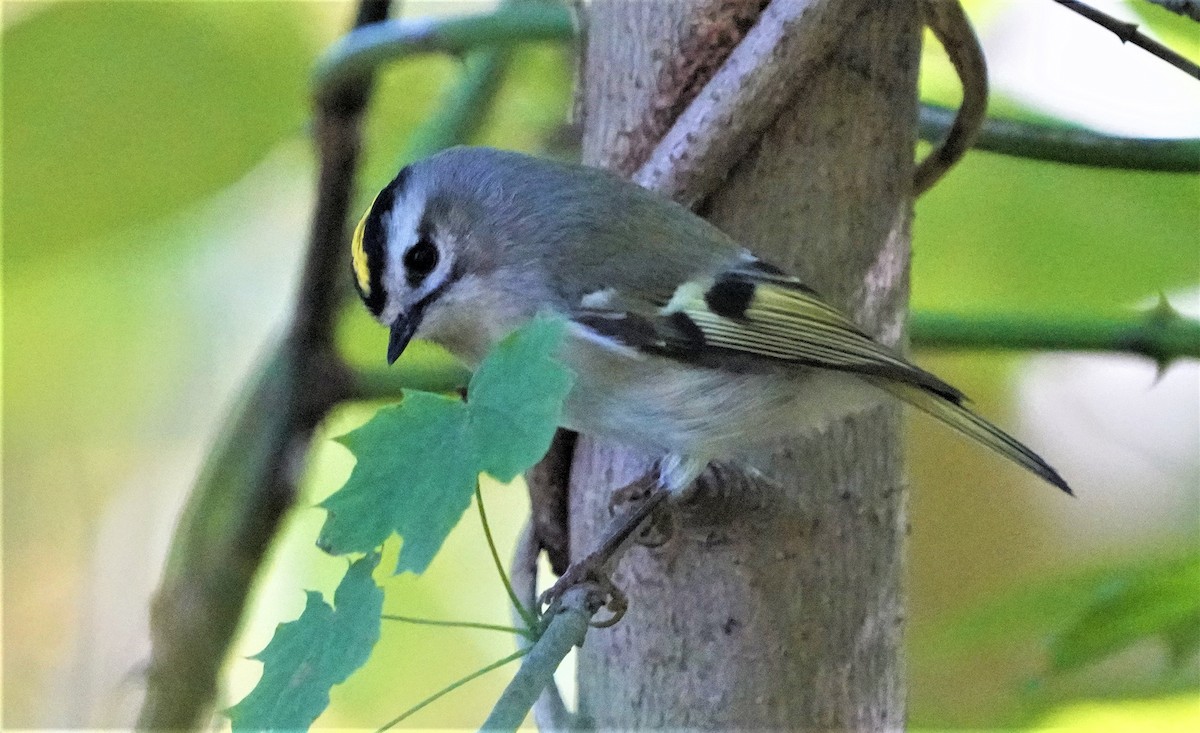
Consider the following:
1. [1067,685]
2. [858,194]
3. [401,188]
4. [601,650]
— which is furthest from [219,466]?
[1067,685]

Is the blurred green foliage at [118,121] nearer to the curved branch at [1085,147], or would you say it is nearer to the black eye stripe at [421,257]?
the black eye stripe at [421,257]

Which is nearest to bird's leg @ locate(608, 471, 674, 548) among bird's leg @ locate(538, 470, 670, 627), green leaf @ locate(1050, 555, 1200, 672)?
bird's leg @ locate(538, 470, 670, 627)

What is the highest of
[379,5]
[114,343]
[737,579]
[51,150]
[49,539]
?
[379,5]

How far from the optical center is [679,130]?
532 mm

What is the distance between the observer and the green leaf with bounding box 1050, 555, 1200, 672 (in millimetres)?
511

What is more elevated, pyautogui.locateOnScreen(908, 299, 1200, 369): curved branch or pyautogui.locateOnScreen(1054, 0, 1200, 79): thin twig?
pyautogui.locateOnScreen(1054, 0, 1200, 79): thin twig

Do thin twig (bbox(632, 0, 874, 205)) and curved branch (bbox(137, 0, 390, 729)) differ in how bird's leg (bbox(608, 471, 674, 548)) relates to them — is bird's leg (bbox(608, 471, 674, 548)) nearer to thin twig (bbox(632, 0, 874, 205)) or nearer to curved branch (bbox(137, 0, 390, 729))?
thin twig (bbox(632, 0, 874, 205))

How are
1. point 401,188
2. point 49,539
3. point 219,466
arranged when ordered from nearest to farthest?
point 401,188, point 219,466, point 49,539

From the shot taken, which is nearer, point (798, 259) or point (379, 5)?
point (798, 259)

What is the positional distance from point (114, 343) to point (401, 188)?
642 mm

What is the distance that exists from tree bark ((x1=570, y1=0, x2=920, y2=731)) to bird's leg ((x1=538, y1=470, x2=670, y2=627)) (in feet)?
0.15

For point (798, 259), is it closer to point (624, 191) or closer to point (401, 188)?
point (624, 191)

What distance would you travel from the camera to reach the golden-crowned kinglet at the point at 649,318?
530mm

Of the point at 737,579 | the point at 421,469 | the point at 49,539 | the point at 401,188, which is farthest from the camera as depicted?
the point at 49,539
